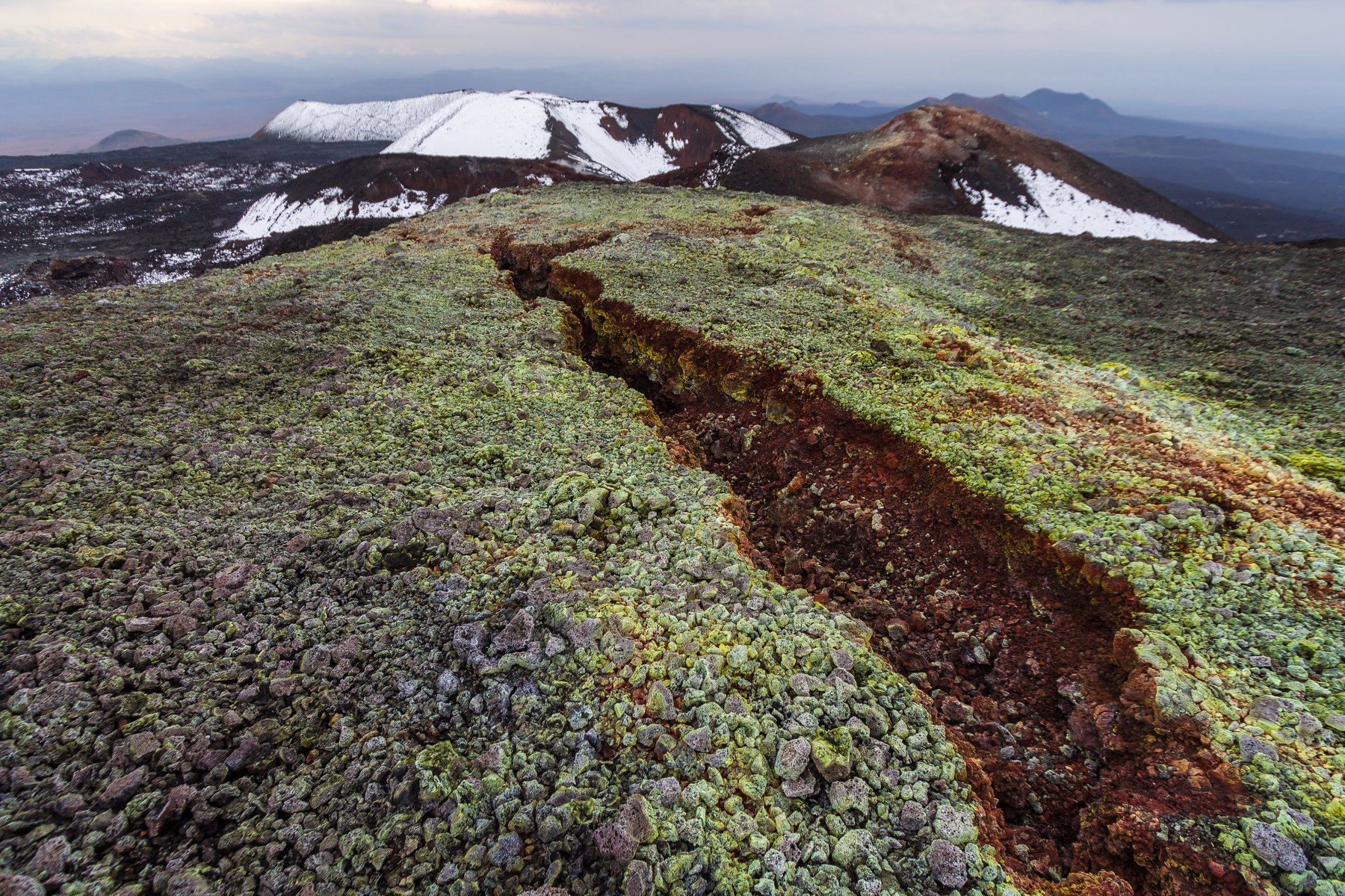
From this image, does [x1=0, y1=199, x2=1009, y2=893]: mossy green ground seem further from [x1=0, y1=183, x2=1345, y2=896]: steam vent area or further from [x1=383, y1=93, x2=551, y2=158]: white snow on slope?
[x1=383, y1=93, x2=551, y2=158]: white snow on slope

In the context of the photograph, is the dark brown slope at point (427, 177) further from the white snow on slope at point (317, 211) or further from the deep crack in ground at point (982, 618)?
the deep crack in ground at point (982, 618)

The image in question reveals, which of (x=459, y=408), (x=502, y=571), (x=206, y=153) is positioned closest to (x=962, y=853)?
(x=502, y=571)

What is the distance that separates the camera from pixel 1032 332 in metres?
13.4

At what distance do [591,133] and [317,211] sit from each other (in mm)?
66779

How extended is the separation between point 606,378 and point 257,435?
18.9 ft

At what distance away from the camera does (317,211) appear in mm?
83188

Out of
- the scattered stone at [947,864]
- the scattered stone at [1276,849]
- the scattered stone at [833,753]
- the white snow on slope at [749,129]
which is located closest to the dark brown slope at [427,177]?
the white snow on slope at [749,129]

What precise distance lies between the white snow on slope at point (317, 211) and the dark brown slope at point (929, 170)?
3997 cm

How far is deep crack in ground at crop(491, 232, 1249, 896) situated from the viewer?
183 inches

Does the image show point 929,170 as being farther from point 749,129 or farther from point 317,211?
point 749,129

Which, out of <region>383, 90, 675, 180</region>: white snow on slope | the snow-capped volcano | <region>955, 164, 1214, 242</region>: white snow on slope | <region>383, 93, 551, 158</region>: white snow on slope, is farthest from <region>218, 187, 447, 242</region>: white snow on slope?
<region>955, 164, 1214, 242</region>: white snow on slope

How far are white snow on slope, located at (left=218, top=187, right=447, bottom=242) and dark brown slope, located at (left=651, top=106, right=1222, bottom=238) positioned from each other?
3997 centimetres

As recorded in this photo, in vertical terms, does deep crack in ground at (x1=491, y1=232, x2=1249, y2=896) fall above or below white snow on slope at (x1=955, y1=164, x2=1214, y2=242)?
below

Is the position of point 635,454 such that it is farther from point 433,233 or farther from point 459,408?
point 433,233
